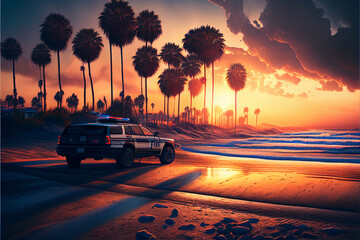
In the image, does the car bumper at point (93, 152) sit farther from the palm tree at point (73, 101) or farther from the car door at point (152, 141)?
the palm tree at point (73, 101)

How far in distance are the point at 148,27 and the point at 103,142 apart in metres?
57.6

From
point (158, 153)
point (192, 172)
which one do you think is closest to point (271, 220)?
point (192, 172)

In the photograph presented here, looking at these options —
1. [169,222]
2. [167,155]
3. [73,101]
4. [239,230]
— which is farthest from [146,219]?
[73,101]

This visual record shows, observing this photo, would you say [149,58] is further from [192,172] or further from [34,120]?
[192,172]

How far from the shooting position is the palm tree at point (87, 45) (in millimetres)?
61438

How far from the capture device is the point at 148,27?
66250 millimetres

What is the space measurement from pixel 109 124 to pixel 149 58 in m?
57.9

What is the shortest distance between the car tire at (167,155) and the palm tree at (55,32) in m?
52.8

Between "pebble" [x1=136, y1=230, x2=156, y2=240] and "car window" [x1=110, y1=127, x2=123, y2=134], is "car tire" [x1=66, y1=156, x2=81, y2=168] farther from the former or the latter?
"pebble" [x1=136, y1=230, x2=156, y2=240]

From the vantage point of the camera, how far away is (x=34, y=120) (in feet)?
117

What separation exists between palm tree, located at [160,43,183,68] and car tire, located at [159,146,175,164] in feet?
231

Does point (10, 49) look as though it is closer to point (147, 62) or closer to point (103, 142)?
point (147, 62)

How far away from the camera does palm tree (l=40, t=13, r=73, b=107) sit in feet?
202

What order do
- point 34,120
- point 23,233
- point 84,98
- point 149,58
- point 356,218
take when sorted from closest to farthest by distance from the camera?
point 23,233
point 356,218
point 34,120
point 84,98
point 149,58
